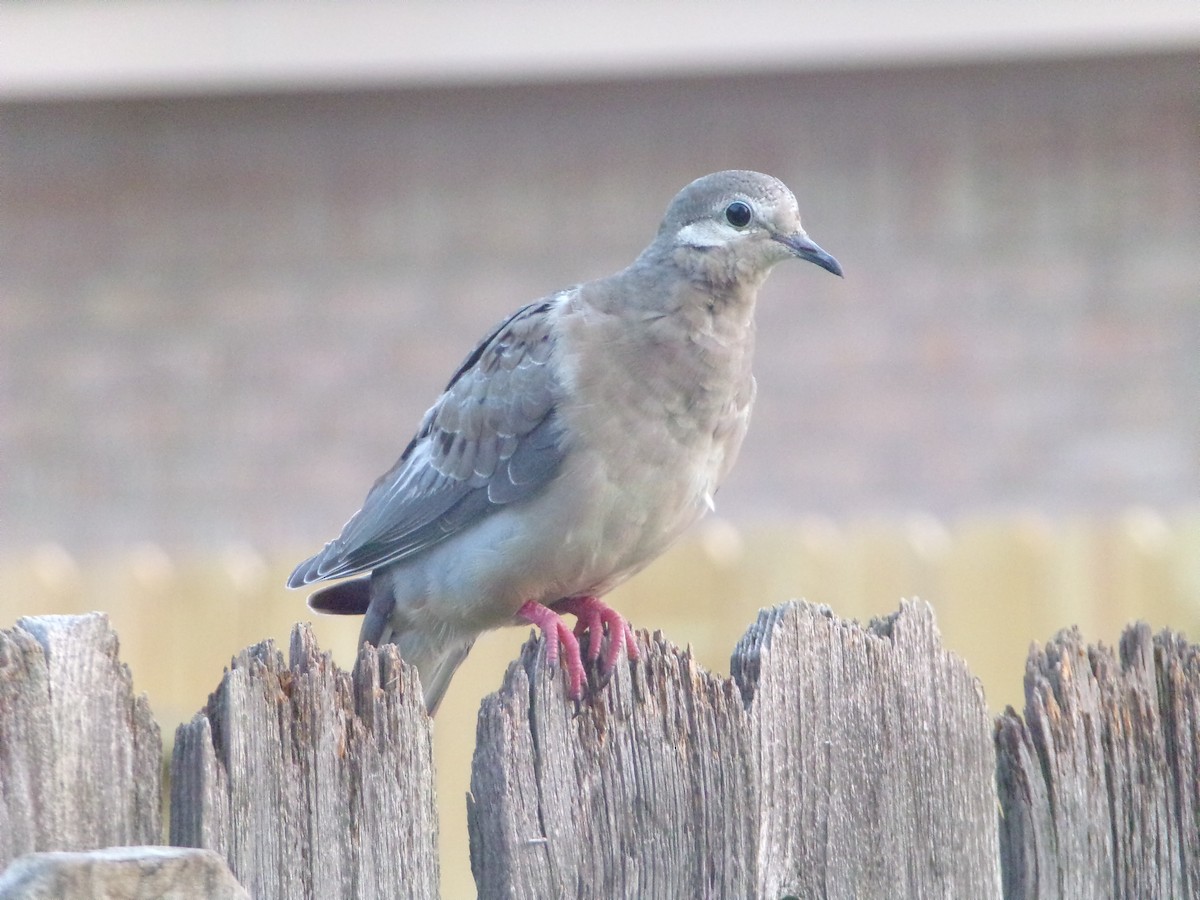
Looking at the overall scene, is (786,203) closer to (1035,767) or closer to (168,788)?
(1035,767)

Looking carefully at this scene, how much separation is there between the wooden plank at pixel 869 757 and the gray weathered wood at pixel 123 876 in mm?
870

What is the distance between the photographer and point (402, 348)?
26.8 feet

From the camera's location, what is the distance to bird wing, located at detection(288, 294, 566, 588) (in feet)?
13.1

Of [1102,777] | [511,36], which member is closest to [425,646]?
[1102,777]

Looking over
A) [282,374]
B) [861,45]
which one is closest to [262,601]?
[282,374]

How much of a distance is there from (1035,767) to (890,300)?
566cm

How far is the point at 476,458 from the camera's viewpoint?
414cm

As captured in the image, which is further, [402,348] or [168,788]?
[402,348]

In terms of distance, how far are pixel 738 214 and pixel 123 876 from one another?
249cm

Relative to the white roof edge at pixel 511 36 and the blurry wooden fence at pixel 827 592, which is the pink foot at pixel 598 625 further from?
the white roof edge at pixel 511 36

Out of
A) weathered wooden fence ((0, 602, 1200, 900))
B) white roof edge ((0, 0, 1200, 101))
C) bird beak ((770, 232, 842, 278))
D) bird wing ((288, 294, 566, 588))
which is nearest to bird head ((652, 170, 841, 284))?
bird beak ((770, 232, 842, 278))

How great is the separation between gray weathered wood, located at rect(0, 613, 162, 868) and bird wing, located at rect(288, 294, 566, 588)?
1.74 metres

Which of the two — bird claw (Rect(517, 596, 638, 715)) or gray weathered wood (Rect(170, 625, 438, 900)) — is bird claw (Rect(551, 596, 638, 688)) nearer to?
bird claw (Rect(517, 596, 638, 715))

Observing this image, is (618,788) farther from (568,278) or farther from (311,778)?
(568,278)
